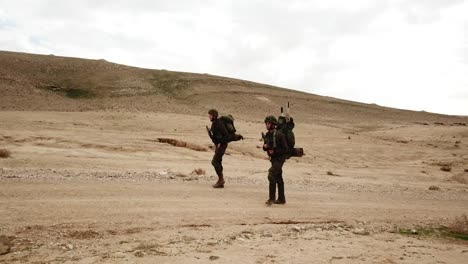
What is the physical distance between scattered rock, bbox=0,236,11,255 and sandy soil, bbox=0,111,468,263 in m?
0.11

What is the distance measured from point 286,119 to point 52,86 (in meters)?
44.5

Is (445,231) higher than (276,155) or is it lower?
lower

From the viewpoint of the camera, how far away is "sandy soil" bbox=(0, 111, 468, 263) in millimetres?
6664

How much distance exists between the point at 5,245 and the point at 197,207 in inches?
154

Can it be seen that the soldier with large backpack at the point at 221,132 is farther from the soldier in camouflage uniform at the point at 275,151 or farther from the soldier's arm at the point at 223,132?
the soldier in camouflage uniform at the point at 275,151

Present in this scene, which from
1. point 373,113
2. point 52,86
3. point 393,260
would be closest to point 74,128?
point 393,260

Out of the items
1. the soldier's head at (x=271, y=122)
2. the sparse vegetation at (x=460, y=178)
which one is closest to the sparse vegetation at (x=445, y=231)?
the soldier's head at (x=271, y=122)

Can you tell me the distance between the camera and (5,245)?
20.4 ft

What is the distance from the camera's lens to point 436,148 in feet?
100

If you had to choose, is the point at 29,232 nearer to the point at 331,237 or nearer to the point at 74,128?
the point at 331,237

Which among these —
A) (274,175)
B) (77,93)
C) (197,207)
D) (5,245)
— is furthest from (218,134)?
(77,93)

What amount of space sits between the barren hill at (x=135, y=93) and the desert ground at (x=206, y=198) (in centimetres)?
1156

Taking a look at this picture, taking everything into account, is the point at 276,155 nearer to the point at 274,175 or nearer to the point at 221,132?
the point at 274,175

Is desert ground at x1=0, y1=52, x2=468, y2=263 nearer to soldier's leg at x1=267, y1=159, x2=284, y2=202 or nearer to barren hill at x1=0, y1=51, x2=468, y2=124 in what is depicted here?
soldier's leg at x1=267, y1=159, x2=284, y2=202
